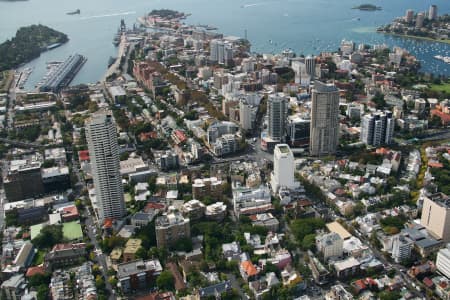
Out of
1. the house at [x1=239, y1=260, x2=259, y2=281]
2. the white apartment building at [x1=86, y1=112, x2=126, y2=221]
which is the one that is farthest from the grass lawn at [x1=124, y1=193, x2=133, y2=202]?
the house at [x1=239, y1=260, x2=259, y2=281]

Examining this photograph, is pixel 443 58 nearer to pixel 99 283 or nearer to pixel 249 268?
pixel 249 268

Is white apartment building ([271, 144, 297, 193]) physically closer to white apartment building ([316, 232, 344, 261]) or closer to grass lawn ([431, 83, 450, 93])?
white apartment building ([316, 232, 344, 261])

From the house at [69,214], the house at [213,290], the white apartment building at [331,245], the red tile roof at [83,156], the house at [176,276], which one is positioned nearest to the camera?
the house at [213,290]

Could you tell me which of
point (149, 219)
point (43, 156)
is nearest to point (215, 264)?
point (149, 219)

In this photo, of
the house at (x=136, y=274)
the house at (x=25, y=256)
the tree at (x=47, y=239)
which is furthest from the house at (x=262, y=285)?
the house at (x=25, y=256)

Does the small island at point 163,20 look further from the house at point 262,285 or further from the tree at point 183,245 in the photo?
the house at point 262,285

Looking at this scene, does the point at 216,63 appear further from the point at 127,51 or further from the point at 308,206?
the point at 308,206

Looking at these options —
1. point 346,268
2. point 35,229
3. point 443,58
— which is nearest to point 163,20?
point 443,58
